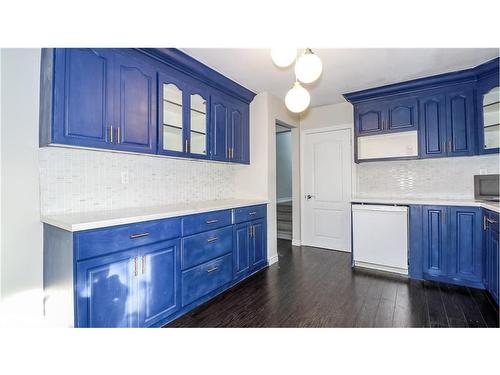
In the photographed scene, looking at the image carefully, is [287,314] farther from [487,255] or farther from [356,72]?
[356,72]

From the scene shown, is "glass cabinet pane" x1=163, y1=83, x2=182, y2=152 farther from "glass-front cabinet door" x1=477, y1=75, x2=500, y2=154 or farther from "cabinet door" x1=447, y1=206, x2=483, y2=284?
"glass-front cabinet door" x1=477, y1=75, x2=500, y2=154

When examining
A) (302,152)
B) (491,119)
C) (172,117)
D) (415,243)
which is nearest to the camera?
(172,117)

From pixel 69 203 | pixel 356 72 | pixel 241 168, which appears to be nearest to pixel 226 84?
pixel 241 168

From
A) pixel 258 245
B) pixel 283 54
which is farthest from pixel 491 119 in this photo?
pixel 258 245

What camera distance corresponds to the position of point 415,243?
3018 mm

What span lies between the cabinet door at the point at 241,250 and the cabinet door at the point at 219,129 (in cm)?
93

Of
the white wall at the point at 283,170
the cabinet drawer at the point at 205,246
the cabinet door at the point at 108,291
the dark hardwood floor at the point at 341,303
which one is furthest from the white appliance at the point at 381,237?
the white wall at the point at 283,170

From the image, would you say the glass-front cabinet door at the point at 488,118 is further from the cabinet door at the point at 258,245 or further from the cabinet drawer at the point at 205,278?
the cabinet drawer at the point at 205,278

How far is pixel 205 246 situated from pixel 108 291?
3.02ft

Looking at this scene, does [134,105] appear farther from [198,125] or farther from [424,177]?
[424,177]

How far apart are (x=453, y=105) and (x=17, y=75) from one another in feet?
14.9

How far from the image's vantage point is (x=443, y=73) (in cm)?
298

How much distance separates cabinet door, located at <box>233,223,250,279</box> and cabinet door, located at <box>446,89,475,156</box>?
283cm

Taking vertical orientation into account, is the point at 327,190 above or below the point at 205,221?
above
